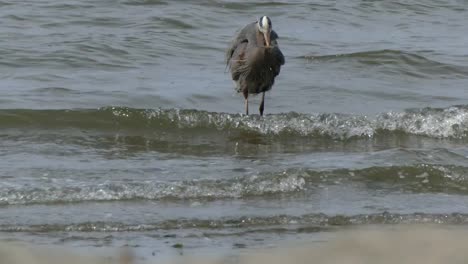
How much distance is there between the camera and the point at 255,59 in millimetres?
12211

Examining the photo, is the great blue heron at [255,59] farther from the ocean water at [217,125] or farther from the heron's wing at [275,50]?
the ocean water at [217,125]

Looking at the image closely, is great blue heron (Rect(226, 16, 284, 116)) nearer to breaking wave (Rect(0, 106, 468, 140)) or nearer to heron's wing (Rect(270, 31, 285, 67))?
heron's wing (Rect(270, 31, 285, 67))

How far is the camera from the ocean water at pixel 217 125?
8094 mm

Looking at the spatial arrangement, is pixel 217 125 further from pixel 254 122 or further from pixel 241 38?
pixel 241 38

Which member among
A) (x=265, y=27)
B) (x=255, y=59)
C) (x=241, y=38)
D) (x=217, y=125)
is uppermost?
(x=265, y=27)

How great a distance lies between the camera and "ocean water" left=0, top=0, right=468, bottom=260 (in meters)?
8.09

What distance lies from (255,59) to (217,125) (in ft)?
2.61

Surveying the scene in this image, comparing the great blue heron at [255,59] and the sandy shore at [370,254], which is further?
the great blue heron at [255,59]

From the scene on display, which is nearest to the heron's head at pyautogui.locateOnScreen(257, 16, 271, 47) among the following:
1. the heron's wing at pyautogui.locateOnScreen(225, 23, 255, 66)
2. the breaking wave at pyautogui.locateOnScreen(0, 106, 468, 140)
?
the heron's wing at pyautogui.locateOnScreen(225, 23, 255, 66)

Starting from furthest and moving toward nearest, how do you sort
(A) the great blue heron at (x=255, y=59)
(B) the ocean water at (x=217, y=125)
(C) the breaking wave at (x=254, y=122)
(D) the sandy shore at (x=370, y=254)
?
(A) the great blue heron at (x=255, y=59)
(C) the breaking wave at (x=254, y=122)
(B) the ocean water at (x=217, y=125)
(D) the sandy shore at (x=370, y=254)

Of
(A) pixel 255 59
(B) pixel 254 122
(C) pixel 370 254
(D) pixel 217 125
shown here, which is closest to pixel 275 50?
(A) pixel 255 59

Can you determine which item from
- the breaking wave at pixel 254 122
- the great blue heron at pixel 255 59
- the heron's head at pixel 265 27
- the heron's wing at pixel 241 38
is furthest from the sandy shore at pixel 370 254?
the heron's wing at pixel 241 38

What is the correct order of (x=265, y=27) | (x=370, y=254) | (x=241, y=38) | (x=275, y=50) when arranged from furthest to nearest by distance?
1. (x=241, y=38)
2. (x=275, y=50)
3. (x=265, y=27)
4. (x=370, y=254)

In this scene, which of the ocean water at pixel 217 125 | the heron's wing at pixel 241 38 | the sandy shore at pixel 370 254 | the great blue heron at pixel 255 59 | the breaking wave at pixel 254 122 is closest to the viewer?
the sandy shore at pixel 370 254
